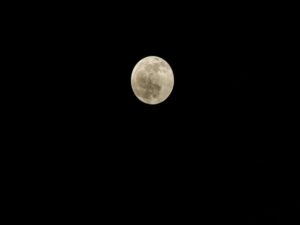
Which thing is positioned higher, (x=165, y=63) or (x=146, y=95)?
(x=165, y=63)

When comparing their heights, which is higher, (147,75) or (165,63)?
(165,63)

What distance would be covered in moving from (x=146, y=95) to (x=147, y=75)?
0.33m

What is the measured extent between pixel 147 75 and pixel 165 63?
1.53ft

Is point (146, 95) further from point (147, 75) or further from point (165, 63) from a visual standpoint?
point (165, 63)

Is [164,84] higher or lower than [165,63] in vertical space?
lower

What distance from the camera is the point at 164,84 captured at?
4.51 m

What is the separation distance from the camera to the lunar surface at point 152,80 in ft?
14.6

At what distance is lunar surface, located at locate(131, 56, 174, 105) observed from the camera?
4.45m

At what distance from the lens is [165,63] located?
15.4 ft

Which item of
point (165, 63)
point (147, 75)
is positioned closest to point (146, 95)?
point (147, 75)

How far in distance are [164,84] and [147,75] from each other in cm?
32

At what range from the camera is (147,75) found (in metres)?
4.45

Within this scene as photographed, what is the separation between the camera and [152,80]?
442 centimetres

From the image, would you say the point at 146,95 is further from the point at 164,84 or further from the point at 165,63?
the point at 165,63
